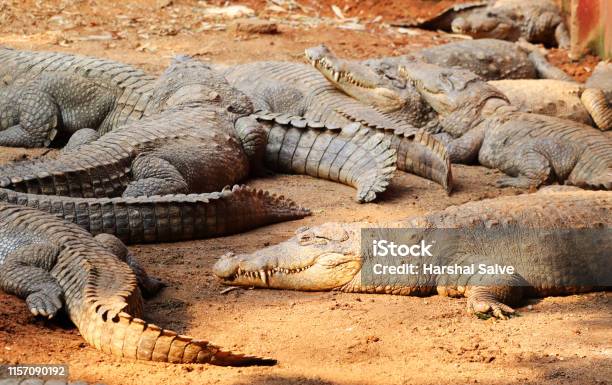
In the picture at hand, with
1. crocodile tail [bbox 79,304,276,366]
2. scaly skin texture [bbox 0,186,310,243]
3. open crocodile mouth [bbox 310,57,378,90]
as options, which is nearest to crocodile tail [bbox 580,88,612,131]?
open crocodile mouth [bbox 310,57,378,90]

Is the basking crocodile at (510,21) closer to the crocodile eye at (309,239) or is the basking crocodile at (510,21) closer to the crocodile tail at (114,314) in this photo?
the crocodile eye at (309,239)

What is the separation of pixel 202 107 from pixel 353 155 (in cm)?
120

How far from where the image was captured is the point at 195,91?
7539 millimetres

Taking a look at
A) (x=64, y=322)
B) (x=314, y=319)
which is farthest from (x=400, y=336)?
(x=64, y=322)

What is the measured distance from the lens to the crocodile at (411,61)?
8.45 meters

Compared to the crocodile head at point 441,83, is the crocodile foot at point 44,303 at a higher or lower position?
higher

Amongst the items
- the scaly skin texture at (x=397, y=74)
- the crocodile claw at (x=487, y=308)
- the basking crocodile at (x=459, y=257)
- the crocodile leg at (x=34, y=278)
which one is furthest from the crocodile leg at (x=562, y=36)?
the crocodile leg at (x=34, y=278)

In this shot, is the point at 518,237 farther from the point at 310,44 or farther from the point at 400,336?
the point at 310,44

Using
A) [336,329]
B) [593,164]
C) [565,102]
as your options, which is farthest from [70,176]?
[565,102]

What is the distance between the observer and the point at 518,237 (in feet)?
16.8

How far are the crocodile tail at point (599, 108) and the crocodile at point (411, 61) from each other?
43.2 inches

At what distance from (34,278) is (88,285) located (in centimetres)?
37

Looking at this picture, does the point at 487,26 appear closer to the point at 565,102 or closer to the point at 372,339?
the point at 565,102

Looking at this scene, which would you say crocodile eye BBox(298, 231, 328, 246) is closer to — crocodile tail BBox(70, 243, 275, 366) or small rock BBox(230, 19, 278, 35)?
crocodile tail BBox(70, 243, 275, 366)
